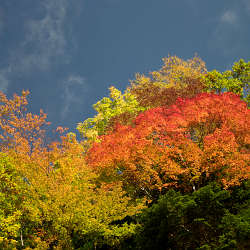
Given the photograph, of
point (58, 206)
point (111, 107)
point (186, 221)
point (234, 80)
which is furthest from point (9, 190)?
point (234, 80)

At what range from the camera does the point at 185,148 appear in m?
18.2

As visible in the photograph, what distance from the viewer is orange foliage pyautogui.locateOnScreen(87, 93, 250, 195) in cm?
1745

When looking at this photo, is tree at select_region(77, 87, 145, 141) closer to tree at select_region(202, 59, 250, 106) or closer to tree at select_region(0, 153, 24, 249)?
tree at select_region(202, 59, 250, 106)

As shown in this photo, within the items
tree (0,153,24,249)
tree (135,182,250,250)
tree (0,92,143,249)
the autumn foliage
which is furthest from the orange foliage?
tree (135,182,250,250)

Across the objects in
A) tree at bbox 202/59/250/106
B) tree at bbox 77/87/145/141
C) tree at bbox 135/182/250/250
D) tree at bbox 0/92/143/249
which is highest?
tree at bbox 77/87/145/141

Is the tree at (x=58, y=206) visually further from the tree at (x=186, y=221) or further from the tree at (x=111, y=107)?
the tree at (x=111, y=107)

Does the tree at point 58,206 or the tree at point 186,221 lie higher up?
the tree at point 58,206

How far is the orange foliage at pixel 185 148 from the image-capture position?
1745 cm

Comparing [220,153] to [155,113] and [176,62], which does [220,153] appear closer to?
[155,113]

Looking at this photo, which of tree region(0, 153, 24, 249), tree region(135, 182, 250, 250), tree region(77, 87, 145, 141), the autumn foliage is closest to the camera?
tree region(135, 182, 250, 250)

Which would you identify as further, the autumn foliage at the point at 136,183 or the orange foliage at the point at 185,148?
the orange foliage at the point at 185,148

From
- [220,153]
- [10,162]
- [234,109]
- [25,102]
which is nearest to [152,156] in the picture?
[220,153]

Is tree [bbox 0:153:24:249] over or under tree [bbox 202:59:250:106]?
under

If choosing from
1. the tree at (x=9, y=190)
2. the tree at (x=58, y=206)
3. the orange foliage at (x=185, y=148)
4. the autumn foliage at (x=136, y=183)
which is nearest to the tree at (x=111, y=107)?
the autumn foliage at (x=136, y=183)
